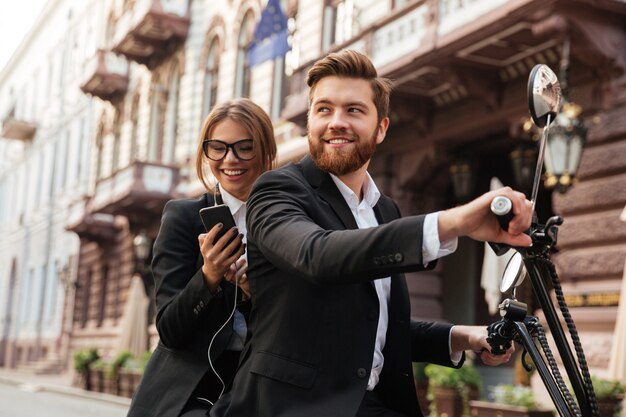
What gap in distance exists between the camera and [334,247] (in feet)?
6.56

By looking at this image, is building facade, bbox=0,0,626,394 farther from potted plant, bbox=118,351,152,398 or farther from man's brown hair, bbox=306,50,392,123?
man's brown hair, bbox=306,50,392,123

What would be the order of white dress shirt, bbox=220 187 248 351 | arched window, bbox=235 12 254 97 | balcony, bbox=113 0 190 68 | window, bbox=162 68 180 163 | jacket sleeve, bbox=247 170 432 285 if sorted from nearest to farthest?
jacket sleeve, bbox=247 170 432 285 → white dress shirt, bbox=220 187 248 351 → arched window, bbox=235 12 254 97 → balcony, bbox=113 0 190 68 → window, bbox=162 68 180 163

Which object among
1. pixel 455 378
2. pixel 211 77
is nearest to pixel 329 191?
pixel 455 378

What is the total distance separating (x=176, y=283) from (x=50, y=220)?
34.9 meters

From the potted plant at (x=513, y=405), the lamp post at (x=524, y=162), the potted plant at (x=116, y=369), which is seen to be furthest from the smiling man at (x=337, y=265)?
the potted plant at (x=116, y=369)

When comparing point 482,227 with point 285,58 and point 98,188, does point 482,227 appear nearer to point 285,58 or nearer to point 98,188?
point 285,58

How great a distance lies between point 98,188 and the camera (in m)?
26.3

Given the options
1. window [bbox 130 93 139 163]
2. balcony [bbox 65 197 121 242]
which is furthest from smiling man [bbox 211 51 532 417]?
window [bbox 130 93 139 163]

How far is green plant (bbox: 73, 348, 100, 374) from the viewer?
67.1ft

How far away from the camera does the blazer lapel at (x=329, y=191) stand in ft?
8.07

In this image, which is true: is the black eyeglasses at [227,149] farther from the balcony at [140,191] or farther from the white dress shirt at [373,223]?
the balcony at [140,191]

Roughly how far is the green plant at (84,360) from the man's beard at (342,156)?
62.0ft

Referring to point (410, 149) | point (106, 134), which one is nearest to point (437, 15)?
point (410, 149)

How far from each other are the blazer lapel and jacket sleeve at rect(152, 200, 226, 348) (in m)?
0.53
